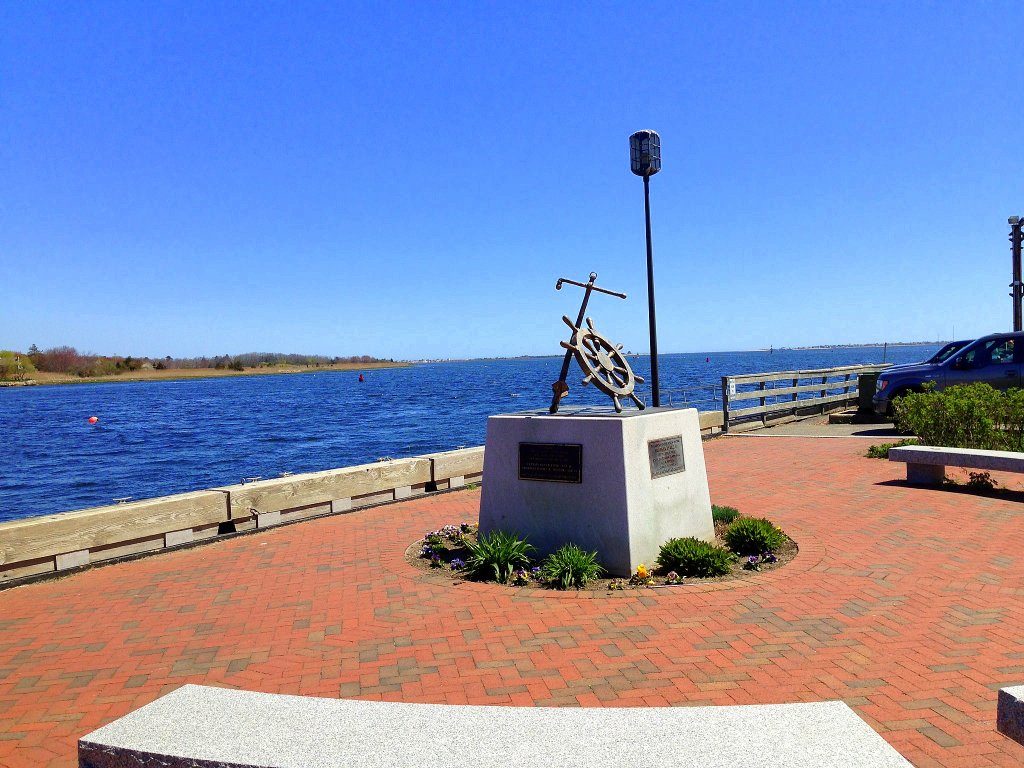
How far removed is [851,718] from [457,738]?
65.9 inches

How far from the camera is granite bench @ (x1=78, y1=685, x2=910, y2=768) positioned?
9.29 ft

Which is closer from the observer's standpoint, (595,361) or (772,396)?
(595,361)

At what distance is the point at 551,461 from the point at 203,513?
14.1 ft

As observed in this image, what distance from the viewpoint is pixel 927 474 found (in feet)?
33.8

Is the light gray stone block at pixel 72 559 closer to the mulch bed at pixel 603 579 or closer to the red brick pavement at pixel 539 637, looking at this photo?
the red brick pavement at pixel 539 637

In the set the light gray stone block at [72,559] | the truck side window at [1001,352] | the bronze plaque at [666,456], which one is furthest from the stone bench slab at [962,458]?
Result: the light gray stone block at [72,559]

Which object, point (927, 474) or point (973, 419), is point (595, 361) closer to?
point (927, 474)

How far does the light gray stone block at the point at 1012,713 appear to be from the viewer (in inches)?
112

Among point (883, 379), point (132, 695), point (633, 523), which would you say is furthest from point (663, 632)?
point (883, 379)

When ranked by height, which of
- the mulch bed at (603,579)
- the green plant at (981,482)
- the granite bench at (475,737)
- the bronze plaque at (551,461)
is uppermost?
the bronze plaque at (551,461)

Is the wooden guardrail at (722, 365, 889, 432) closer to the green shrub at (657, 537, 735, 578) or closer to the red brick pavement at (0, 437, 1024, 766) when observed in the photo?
the red brick pavement at (0, 437, 1024, 766)

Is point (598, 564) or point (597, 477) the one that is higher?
point (597, 477)

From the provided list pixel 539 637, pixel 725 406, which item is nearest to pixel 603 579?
pixel 539 637

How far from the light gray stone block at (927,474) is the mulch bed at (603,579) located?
12.9 ft
